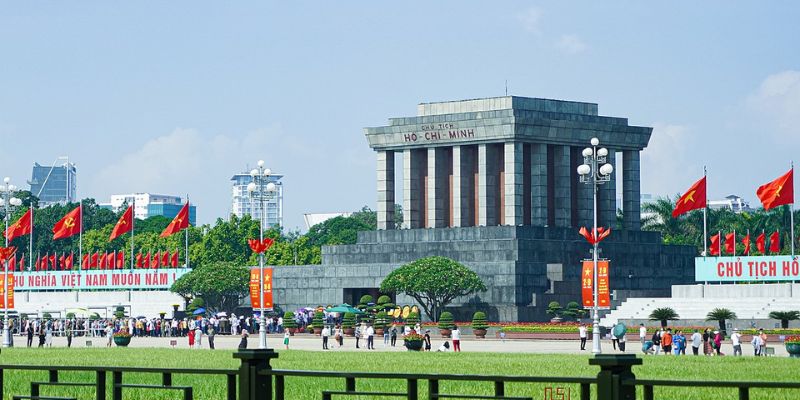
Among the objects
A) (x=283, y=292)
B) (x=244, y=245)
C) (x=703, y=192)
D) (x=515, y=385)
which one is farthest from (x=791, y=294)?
(x=244, y=245)

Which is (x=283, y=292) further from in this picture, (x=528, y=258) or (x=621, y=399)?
(x=621, y=399)

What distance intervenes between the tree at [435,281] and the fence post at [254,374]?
2993 inches

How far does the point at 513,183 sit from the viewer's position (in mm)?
96250

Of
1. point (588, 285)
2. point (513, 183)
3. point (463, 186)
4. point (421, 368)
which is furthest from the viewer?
point (463, 186)

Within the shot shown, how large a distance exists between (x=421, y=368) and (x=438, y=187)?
5839 cm

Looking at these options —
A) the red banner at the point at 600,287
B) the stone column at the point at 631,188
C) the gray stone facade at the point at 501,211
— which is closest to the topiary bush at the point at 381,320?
the gray stone facade at the point at 501,211

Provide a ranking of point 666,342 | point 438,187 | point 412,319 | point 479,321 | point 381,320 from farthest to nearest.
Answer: point 438,187
point 412,319
point 381,320
point 479,321
point 666,342

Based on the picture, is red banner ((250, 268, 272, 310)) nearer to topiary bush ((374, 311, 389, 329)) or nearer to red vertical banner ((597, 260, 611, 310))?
topiary bush ((374, 311, 389, 329))

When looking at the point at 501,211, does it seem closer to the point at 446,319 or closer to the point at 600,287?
the point at 446,319

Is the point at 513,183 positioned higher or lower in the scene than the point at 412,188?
lower

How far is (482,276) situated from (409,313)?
18.8ft

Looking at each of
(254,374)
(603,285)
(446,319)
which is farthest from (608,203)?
(254,374)

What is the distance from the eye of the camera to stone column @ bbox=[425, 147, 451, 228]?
10088cm

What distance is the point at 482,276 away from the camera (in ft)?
309
